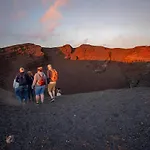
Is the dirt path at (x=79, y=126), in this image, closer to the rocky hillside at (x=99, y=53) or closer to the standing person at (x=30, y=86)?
the standing person at (x=30, y=86)

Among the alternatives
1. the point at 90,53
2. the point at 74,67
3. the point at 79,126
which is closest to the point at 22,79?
the point at 79,126

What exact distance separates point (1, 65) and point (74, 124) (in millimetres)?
28060

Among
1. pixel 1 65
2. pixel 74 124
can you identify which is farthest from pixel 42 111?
pixel 1 65

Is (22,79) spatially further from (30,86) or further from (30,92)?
(30,92)

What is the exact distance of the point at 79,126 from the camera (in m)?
8.14

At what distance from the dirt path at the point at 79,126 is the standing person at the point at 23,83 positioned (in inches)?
38.7

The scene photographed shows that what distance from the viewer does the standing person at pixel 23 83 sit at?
36.3 ft

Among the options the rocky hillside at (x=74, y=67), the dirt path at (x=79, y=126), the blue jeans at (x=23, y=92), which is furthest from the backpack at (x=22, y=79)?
the rocky hillside at (x=74, y=67)

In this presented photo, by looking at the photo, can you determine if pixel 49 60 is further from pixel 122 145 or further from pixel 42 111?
pixel 122 145

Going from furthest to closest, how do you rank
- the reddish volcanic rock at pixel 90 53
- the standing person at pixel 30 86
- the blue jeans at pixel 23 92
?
the reddish volcanic rock at pixel 90 53, the standing person at pixel 30 86, the blue jeans at pixel 23 92

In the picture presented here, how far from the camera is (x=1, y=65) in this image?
3450cm

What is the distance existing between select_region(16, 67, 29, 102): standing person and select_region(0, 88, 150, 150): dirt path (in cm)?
98

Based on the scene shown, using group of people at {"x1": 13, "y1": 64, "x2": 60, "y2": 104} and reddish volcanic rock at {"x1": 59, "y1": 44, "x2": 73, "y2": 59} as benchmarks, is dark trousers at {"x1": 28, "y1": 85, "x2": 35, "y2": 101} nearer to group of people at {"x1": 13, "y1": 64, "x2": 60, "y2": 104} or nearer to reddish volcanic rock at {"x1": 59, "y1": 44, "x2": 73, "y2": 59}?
group of people at {"x1": 13, "y1": 64, "x2": 60, "y2": 104}

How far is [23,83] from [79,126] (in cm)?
403
